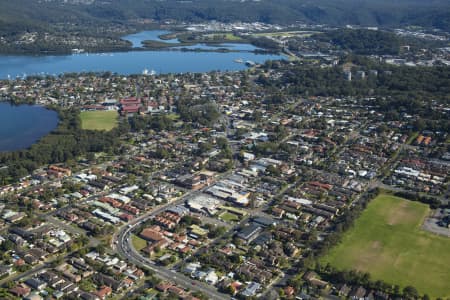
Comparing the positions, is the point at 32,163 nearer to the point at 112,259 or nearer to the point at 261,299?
the point at 112,259

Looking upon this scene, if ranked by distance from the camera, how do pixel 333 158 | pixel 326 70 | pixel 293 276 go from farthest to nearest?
pixel 326 70, pixel 333 158, pixel 293 276

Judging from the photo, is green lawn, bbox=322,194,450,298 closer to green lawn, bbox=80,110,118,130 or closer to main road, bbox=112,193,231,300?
main road, bbox=112,193,231,300

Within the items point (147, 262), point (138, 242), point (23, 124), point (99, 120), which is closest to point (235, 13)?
point (99, 120)

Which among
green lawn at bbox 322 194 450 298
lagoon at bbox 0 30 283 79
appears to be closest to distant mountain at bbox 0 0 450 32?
lagoon at bbox 0 30 283 79

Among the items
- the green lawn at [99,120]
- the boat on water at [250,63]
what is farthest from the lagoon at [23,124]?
the boat on water at [250,63]

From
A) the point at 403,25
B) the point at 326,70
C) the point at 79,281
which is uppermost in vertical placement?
the point at 403,25

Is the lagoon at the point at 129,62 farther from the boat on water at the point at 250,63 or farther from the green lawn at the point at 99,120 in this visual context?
the green lawn at the point at 99,120

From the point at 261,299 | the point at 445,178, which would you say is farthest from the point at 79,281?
the point at 445,178
